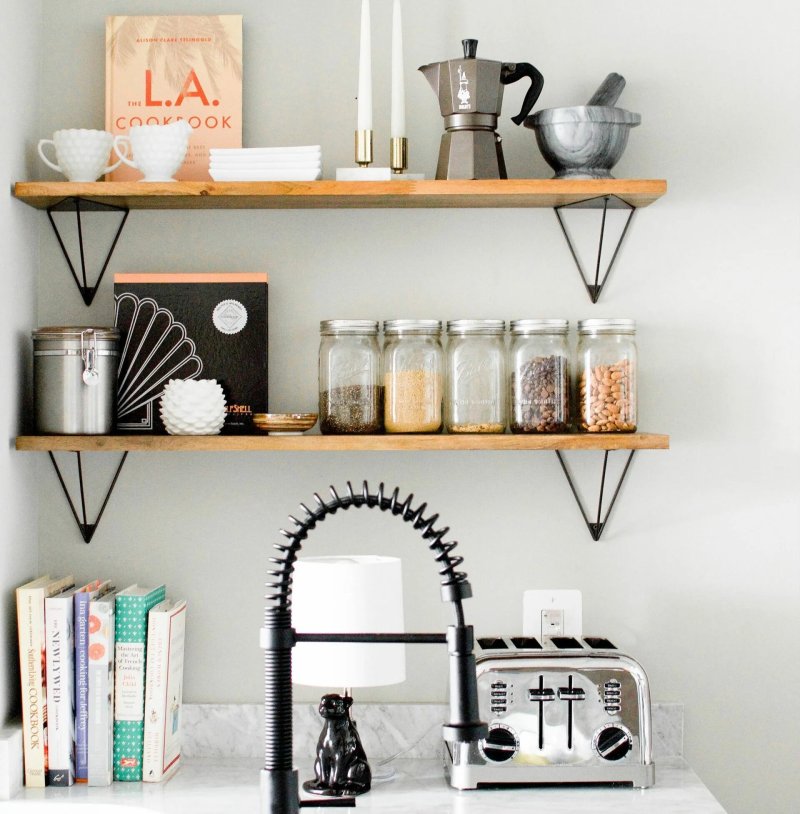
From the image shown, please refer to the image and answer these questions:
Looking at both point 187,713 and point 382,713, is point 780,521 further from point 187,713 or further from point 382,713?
point 187,713

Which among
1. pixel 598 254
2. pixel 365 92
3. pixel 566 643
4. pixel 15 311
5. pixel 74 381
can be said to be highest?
pixel 365 92

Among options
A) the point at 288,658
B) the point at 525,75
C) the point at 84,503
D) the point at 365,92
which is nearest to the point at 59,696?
the point at 84,503

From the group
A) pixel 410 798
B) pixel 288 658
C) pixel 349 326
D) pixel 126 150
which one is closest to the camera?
A: pixel 288 658

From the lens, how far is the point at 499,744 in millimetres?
1677

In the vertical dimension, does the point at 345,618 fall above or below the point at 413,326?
below

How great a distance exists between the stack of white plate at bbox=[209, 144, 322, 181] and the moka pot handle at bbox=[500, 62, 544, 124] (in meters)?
0.35

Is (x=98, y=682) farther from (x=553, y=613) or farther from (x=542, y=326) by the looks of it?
(x=542, y=326)

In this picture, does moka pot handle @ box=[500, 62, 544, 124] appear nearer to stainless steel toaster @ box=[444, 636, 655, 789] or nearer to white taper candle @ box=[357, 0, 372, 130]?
white taper candle @ box=[357, 0, 372, 130]

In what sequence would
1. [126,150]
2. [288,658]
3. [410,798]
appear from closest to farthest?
[288,658] < [410,798] < [126,150]

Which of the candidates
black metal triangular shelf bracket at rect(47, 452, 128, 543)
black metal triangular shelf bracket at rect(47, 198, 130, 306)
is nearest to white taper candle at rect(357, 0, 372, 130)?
black metal triangular shelf bracket at rect(47, 198, 130, 306)

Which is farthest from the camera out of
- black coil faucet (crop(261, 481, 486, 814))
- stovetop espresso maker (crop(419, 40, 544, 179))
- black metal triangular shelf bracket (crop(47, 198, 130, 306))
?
black metal triangular shelf bracket (crop(47, 198, 130, 306))

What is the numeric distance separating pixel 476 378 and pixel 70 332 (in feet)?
2.32

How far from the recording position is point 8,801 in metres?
1.66

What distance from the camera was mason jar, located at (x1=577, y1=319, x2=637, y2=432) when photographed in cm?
173
